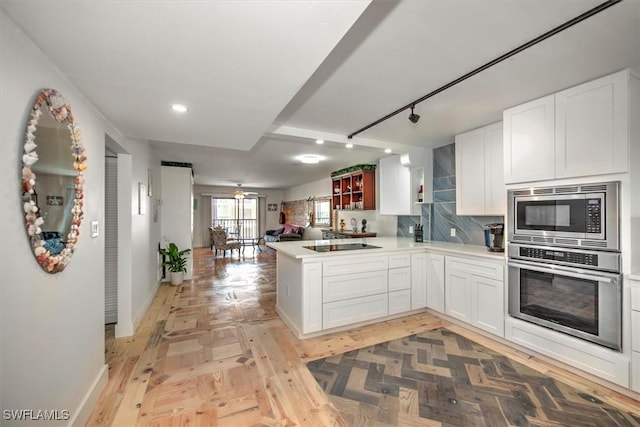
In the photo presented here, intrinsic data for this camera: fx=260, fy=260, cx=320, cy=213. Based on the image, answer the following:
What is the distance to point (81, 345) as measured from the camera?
5.43 feet

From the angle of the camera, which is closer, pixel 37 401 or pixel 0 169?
pixel 0 169

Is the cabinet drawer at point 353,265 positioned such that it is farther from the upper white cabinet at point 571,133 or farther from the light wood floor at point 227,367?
the upper white cabinet at point 571,133

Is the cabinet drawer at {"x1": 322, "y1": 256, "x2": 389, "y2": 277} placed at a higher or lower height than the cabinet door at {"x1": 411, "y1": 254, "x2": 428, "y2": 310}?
higher

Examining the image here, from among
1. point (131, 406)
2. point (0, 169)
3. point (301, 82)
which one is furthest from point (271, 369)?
point (301, 82)

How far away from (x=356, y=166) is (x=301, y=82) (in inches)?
168

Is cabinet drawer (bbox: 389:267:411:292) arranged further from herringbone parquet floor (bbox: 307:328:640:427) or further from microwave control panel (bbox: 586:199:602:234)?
microwave control panel (bbox: 586:199:602:234)

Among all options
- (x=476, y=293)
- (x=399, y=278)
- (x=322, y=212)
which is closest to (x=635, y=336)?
(x=476, y=293)

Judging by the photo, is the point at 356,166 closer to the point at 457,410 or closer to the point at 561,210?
the point at 561,210

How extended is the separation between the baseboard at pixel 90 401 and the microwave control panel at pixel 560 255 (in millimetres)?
3593

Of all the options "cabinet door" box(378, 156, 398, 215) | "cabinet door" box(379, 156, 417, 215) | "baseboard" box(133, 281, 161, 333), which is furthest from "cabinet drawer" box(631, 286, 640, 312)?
"baseboard" box(133, 281, 161, 333)

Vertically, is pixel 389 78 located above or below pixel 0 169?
above

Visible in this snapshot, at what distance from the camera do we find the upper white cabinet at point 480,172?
2.94 meters

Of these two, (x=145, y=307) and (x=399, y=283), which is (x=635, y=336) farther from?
(x=145, y=307)

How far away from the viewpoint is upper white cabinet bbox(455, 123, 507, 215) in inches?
116
